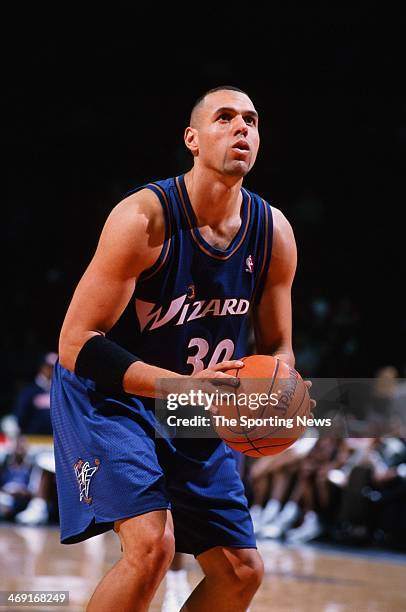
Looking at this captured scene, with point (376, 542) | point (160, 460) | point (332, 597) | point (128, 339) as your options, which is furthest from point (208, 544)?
point (376, 542)

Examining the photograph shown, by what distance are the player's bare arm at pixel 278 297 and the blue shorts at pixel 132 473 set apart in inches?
15.5

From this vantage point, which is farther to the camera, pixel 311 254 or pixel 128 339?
pixel 311 254

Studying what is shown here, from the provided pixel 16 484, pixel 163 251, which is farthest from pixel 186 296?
pixel 16 484

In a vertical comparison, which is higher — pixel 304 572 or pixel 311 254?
pixel 311 254

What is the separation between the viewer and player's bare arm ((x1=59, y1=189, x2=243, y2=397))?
279 cm

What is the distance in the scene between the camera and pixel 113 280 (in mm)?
2787

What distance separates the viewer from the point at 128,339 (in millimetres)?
3000

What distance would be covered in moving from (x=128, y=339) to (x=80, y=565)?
3.69 m

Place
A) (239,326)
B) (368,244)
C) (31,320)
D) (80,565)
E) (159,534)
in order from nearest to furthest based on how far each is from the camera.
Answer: (159,534) → (239,326) → (80,565) → (368,244) → (31,320)

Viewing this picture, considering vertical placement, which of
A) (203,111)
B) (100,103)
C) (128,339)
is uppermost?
(100,103)

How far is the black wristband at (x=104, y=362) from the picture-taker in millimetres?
2742

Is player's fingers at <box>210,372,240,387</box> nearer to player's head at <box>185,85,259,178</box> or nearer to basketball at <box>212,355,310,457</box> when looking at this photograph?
basketball at <box>212,355,310,457</box>

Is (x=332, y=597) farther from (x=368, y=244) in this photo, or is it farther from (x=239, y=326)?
(x=368, y=244)

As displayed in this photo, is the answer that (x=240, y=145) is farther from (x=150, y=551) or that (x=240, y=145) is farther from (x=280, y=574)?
(x=280, y=574)
